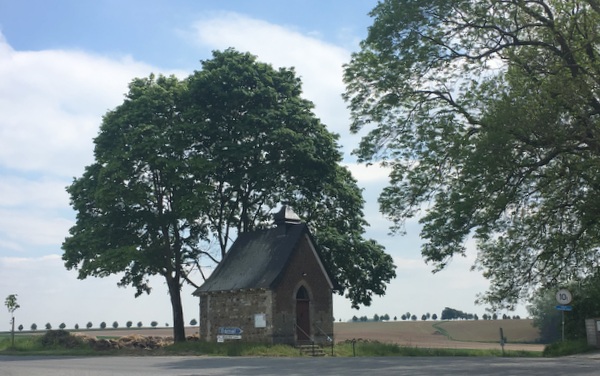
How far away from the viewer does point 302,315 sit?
38.8 m

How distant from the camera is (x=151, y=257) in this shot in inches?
1716

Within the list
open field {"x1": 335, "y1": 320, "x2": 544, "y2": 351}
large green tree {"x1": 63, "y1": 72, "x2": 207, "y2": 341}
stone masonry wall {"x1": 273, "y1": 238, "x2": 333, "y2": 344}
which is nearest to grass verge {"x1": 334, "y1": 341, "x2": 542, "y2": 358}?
stone masonry wall {"x1": 273, "y1": 238, "x2": 333, "y2": 344}

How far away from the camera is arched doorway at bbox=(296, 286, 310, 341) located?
126ft

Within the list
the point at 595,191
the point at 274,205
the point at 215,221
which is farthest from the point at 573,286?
the point at 215,221

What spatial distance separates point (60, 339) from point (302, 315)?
18959mm

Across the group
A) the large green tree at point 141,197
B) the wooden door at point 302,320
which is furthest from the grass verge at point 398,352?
the large green tree at point 141,197

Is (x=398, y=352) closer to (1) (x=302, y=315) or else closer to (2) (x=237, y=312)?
(1) (x=302, y=315)

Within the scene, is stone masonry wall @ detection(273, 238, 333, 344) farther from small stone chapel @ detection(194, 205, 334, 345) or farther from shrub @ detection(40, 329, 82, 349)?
shrub @ detection(40, 329, 82, 349)

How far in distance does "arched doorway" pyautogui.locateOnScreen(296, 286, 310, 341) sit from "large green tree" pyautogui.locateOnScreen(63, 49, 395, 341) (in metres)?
4.52

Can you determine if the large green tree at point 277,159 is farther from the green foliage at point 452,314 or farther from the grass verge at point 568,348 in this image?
the green foliage at point 452,314

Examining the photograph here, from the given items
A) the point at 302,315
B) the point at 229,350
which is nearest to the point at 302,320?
the point at 302,315

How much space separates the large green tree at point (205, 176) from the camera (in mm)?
43031

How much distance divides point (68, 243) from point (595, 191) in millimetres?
33711

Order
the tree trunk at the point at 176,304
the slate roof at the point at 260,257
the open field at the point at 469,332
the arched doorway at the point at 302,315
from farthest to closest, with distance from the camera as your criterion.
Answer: the open field at the point at 469,332
the tree trunk at the point at 176,304
the arched doorway at the point at 302,315
the slate roof at the point at 260,257
